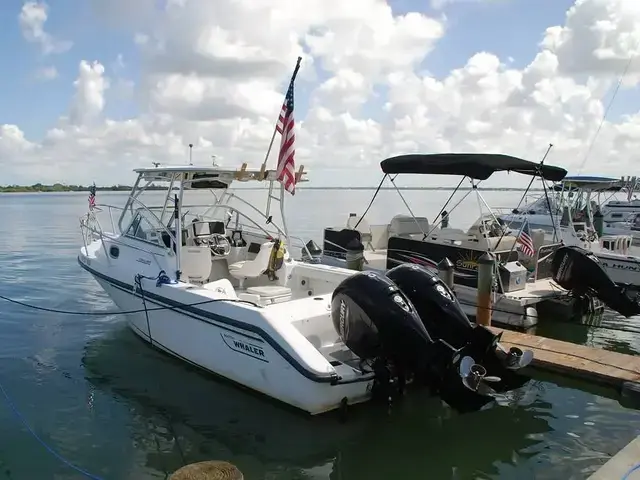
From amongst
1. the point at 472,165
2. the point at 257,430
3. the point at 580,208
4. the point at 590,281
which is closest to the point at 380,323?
the point at 257,430

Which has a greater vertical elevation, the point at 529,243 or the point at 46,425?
the point at 529,243

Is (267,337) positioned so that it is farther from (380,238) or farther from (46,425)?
(380,238)

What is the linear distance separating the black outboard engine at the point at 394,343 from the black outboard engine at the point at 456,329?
1.04ft

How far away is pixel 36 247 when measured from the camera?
21.6 metres

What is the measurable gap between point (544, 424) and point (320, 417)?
248 centimetres

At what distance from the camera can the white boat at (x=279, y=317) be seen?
5531 mm

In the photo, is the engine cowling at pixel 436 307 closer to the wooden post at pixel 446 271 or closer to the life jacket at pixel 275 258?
the life jacket at pixel 275 258

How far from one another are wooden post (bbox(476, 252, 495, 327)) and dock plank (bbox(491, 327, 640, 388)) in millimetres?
789

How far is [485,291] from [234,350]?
4586mm

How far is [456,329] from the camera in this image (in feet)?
19.7

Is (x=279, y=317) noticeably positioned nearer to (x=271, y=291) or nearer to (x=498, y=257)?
(x=271, y=291)

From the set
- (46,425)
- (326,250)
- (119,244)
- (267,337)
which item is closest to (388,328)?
(267,337)

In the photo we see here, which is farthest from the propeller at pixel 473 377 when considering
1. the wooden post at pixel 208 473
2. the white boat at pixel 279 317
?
the wooden post at pixel 208 473

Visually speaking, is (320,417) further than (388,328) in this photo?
Yes
